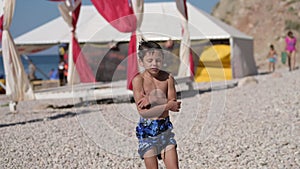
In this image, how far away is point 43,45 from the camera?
15.2m

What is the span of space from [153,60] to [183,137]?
690 mm

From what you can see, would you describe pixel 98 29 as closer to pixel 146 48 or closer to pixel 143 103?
pixel 146 48

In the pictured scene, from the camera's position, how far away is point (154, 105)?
2602 millimetres

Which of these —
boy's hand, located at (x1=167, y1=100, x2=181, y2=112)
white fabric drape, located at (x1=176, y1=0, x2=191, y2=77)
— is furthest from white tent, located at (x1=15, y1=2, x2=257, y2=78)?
boy's hand, located at (x1=167, y1=100, x2=181, y2=112)

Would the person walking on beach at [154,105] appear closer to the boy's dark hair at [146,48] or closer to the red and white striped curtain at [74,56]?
the boy's dark hair at [146,48]

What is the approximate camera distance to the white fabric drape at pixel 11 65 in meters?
8.18

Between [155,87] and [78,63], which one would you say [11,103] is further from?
[155,87]

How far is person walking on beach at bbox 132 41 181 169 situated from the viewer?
2.57m

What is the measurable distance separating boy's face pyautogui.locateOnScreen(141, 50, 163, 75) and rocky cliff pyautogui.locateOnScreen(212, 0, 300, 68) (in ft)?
93.0

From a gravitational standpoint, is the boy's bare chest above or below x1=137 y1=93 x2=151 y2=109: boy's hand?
above

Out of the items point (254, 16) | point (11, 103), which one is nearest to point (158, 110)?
point (11, 103)

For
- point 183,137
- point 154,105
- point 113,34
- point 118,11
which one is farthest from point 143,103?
point 113,34

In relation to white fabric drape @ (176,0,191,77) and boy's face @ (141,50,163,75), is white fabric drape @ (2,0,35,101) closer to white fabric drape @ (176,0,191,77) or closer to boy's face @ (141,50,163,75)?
white fabric drape @ (176,0,191,77)

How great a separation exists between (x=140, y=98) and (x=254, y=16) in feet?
113
